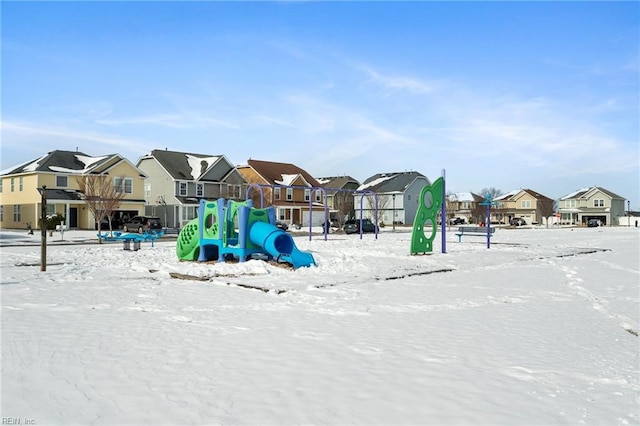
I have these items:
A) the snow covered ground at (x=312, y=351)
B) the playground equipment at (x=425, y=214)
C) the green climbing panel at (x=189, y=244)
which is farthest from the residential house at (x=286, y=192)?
the snow covered ground at (x=312, y=351)

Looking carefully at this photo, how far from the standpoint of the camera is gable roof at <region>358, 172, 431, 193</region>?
77625 mm

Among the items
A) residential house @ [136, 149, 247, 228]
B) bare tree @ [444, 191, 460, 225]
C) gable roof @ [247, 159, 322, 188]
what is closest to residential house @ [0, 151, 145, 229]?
residential house @ [136, 149, 247, 228]

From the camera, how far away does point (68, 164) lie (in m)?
48.7

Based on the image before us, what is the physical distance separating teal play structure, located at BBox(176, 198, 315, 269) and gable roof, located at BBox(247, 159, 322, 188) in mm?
44642

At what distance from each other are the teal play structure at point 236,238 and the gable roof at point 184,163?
36.7 meters

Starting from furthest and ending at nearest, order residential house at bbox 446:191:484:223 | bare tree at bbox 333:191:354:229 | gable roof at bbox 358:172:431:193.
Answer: residential house at bbox 446:191:484:223, gable roof at bbox 358:172:431:193, bare tree at bbox 333:191:354:229

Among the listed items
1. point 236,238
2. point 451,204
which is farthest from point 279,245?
point 451,204

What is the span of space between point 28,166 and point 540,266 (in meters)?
46.3

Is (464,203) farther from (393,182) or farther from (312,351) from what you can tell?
(312,351)

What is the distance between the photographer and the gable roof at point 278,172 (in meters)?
65.6

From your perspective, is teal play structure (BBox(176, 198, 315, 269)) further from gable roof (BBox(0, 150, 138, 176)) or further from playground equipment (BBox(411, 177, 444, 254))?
gable roof (BBox(0, 150, 138, 176))

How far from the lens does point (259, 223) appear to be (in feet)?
57.4

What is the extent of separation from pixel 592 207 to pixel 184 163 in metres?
81.1

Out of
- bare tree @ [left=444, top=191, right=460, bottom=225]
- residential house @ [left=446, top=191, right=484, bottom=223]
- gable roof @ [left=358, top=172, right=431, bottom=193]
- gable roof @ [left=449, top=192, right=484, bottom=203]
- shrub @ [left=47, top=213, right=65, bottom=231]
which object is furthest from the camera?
gable roof @ [left=449, top=192, right=484, bottom=203]
